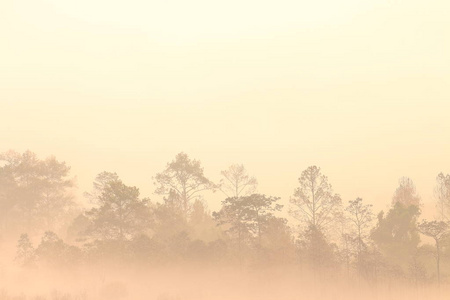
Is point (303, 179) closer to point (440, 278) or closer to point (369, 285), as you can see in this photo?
point (369, 285)

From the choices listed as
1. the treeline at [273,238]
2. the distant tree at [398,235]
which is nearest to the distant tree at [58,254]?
the treeline at [273,238]

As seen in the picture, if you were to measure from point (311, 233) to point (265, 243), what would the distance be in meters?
4.67

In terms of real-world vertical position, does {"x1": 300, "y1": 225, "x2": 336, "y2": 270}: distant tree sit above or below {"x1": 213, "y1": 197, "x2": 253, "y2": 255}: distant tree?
below

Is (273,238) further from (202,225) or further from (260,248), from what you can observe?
(202,225)

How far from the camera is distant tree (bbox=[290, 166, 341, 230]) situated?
44625mm

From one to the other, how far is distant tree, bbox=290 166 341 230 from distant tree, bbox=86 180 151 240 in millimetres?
16419

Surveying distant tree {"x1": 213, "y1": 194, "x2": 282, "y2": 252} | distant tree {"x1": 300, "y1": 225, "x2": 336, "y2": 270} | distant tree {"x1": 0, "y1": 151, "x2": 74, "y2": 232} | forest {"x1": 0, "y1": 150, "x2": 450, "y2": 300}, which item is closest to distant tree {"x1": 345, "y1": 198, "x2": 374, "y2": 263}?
forest {"x1": 0, "y1": 150, "x2": 450, "y2": 300}

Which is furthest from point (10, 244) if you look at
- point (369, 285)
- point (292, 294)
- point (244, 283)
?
point (369, 285)

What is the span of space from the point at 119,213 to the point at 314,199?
2095cm

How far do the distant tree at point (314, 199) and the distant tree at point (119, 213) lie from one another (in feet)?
53.9

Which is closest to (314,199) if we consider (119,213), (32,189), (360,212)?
(360,212)

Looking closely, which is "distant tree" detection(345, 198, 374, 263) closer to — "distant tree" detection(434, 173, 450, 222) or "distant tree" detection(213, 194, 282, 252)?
"distant tree" detection(213, 194, 282, 252)

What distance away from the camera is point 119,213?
4419 centimetres

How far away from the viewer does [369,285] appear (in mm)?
38312
